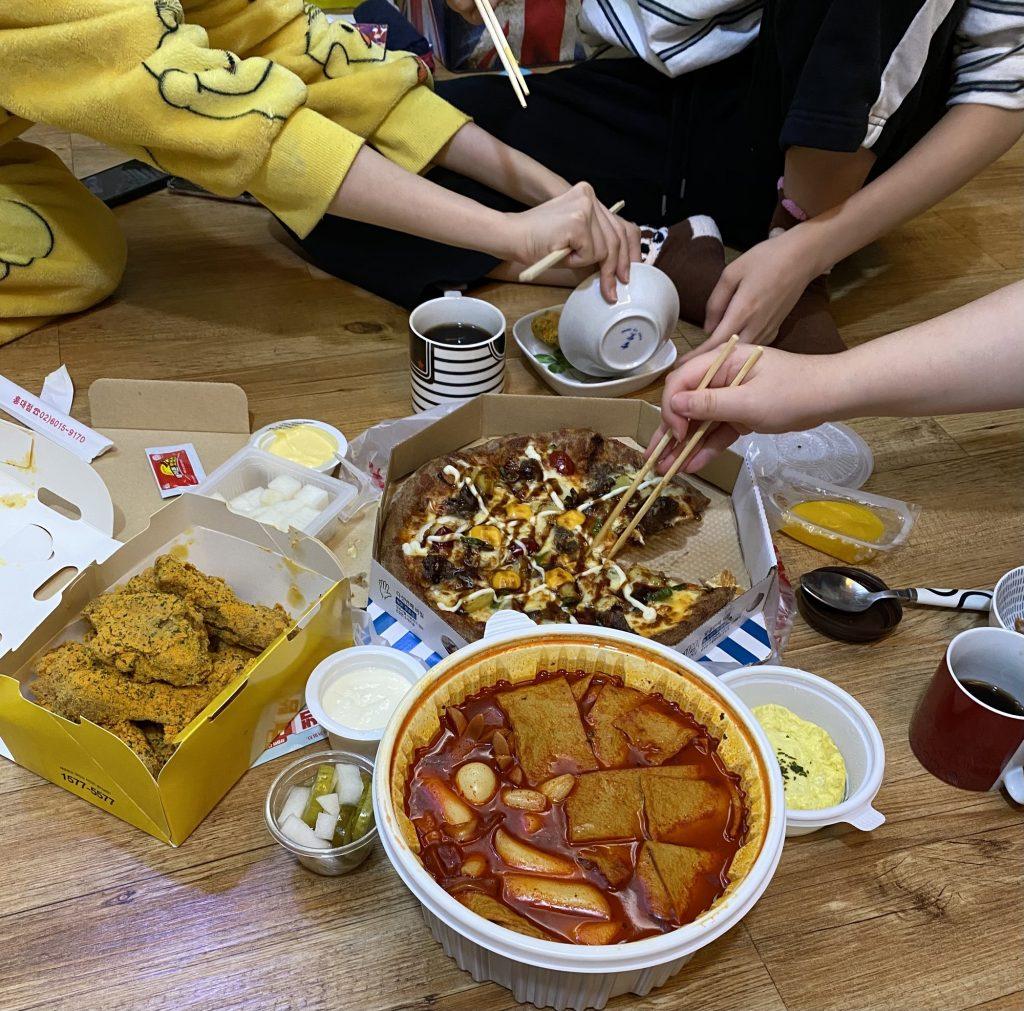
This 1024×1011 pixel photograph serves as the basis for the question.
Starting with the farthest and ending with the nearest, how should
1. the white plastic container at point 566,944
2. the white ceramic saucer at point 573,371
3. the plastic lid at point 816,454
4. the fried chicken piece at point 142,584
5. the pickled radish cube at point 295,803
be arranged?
the white ceramic saucer at point 573,371 < the plastic lid at point 816,454 < the fried chicken piece at point 142,584 < the pickled radish cube at point 295,803 < the white plastic container at point 566,944

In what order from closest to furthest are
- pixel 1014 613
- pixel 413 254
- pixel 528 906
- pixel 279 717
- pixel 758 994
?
pixel 528 906 < pixel 758 994 < pixel 279 717 < pixel 1014 613 < pixel 413 254

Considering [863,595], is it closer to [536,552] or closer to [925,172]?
[536,552]

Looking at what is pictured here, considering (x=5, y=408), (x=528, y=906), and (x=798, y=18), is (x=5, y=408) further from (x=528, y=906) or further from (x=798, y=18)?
(x=798, y=18)

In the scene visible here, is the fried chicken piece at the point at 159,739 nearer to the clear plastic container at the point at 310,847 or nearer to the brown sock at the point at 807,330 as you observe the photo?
the clear plastic container at the point at 310,847

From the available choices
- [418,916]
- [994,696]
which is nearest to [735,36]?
[994,696]

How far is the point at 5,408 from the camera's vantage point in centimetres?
140

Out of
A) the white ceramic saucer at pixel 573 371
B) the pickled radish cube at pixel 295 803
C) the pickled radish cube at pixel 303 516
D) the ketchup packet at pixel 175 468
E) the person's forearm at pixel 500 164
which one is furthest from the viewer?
the person's forearm at pixel 500 164

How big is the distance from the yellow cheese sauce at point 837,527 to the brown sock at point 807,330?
429mm

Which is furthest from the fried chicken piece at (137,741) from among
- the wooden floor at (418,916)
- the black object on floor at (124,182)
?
the black object on floor at (124,182)

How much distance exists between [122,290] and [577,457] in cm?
109

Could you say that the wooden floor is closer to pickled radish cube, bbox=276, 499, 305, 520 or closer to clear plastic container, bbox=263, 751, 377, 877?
clear plastic container, bbox=263, 751, 377, 877

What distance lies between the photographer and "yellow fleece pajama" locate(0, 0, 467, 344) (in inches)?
51.1

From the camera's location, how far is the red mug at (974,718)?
0.99 metres

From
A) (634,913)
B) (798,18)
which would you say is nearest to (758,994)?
(634,913)
